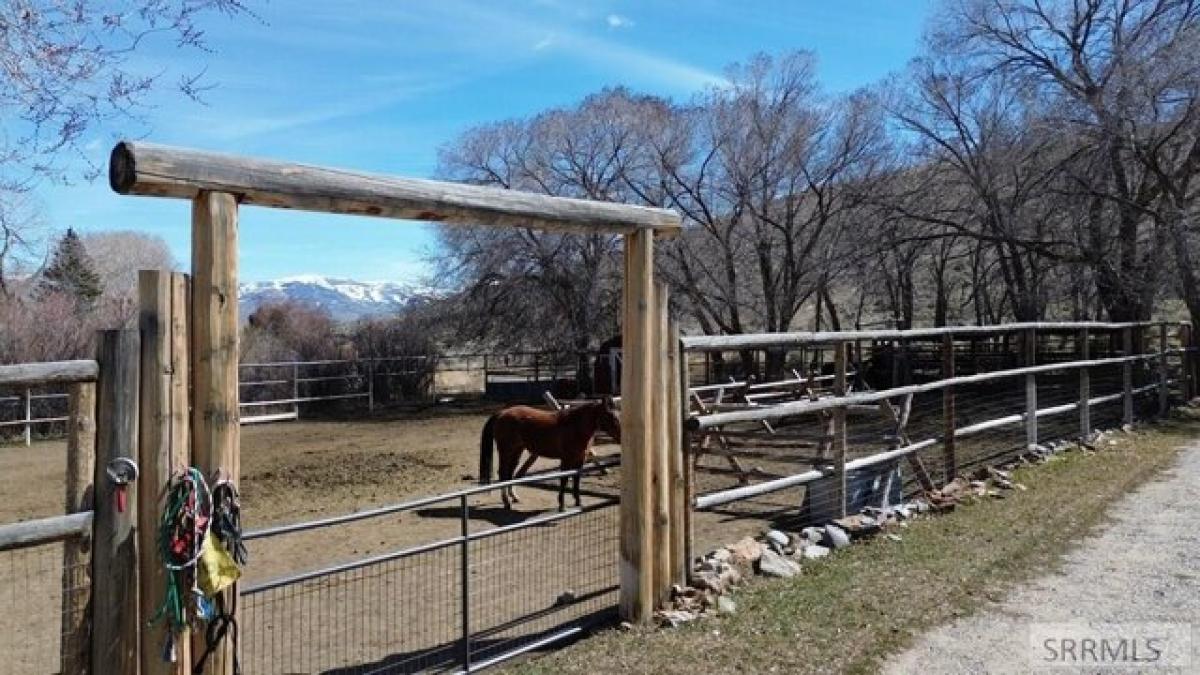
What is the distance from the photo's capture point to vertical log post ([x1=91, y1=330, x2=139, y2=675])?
10.2 feet

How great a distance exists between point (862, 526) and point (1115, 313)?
15978 millimetres

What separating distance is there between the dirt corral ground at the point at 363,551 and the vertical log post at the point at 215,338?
1256 millimetres

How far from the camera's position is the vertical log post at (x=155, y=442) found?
316 centimetres

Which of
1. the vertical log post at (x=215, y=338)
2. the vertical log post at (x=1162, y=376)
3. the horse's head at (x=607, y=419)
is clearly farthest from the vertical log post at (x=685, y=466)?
the vertical log post at (x=1162, y=376)

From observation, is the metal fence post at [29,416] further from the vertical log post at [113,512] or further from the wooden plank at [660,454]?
the vertical log post at [113,512]

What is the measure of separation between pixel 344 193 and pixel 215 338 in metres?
0.80

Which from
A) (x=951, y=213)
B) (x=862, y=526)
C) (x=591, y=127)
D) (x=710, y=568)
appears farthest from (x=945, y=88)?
(x=710, y=568)

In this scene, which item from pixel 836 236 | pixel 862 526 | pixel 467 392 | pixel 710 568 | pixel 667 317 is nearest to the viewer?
pixel 667 317

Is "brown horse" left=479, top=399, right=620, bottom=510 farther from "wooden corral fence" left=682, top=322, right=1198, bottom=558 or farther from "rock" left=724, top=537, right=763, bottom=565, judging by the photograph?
"rock" left=724, top=537, right=763, bottom=565

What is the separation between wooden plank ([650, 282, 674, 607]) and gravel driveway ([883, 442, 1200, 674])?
140cm

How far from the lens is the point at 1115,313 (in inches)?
779

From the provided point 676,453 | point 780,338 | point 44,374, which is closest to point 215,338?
point 44,374

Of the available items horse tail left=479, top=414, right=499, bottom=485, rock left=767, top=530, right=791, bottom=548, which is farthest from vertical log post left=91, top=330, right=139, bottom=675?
horse tail left=479, top=414, right=499, bottom=485

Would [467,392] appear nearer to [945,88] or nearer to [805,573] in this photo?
[945,88]
